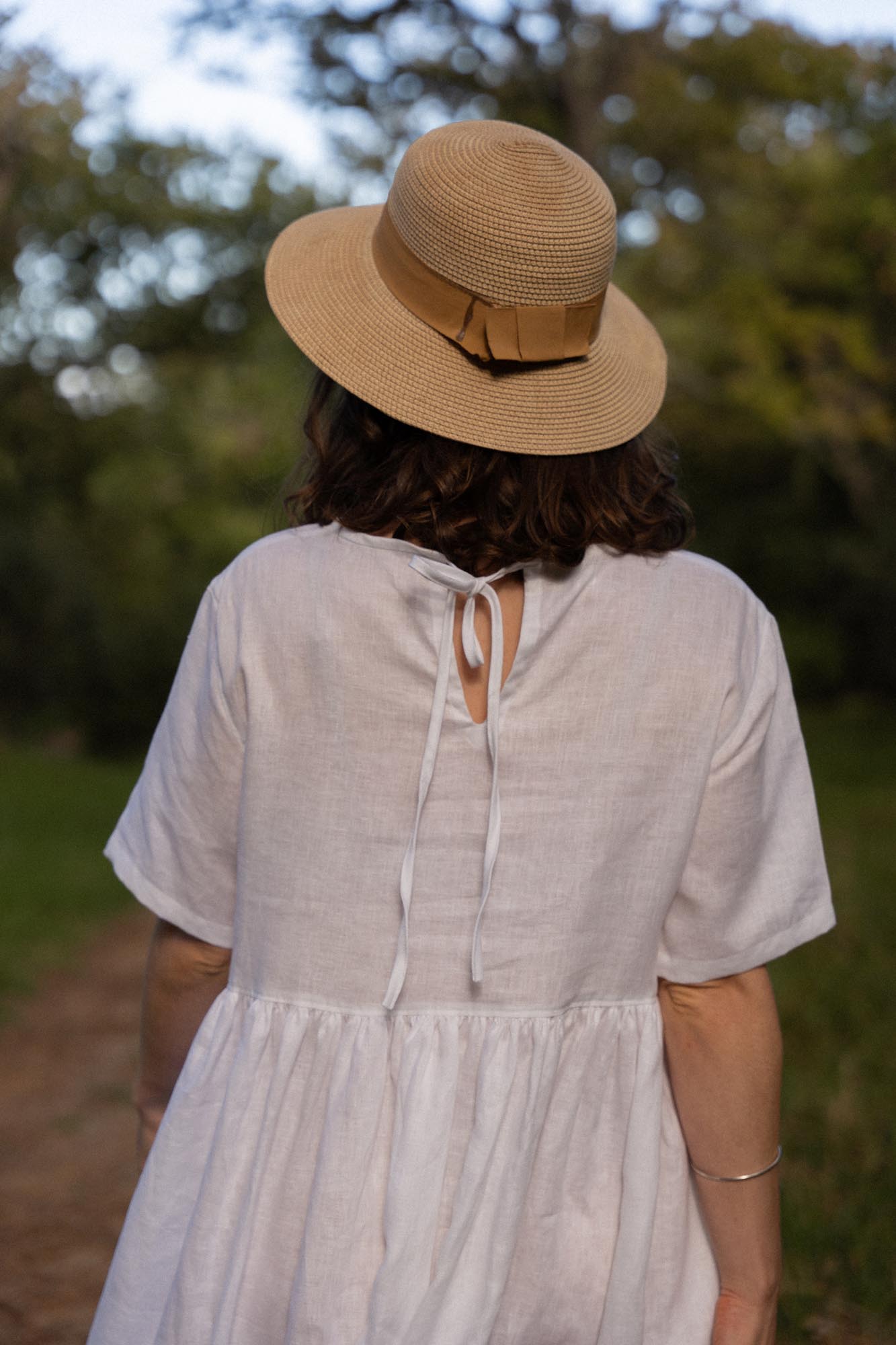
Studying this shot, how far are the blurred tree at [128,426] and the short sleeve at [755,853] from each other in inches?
352

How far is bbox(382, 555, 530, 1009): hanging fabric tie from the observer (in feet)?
4.20

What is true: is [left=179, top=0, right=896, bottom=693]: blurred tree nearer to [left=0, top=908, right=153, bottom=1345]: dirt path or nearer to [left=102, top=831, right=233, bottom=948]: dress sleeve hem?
[left=0, top=908, right=153, bottom=1345]: dirt path

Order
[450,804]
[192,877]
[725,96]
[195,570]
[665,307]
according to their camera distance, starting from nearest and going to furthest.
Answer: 1. [450,804]
2. [192,877]
3. [725,96]
4. [665,307]
5. [195,570]

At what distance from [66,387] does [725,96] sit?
5694 millimetres

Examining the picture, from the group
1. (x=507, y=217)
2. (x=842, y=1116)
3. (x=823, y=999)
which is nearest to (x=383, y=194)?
(x=823, y=999)

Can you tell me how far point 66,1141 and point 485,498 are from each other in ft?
10.7

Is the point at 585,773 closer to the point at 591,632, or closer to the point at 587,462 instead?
the point at 591,632

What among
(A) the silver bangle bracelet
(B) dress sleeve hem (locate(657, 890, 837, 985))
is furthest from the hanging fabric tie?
(A) the silver bangle bracelet

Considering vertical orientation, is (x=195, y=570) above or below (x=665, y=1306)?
below

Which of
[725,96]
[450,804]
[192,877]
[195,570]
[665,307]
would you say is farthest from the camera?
[195,570]

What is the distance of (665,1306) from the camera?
1.39 m

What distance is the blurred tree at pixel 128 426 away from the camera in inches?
483

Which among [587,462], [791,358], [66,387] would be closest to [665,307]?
[791,358]

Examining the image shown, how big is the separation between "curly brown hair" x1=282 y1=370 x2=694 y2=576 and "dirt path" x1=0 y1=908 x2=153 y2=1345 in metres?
2.24
